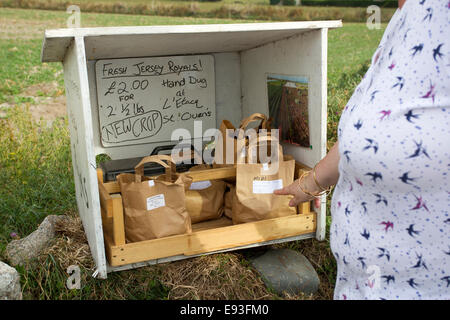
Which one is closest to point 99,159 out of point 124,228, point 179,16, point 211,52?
point 211,52

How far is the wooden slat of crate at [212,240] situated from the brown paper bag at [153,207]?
0.21 feet

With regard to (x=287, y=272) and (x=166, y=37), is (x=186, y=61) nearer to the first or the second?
(x=166, y=37)

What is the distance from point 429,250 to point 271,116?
205 cm

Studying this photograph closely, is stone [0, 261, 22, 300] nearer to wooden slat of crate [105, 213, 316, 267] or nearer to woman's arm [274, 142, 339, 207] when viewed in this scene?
wooden slat of crate [105, 213, 316, 267]

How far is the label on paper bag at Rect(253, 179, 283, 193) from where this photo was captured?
249cm

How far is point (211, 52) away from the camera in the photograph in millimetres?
3420

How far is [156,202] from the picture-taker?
90.7 inches

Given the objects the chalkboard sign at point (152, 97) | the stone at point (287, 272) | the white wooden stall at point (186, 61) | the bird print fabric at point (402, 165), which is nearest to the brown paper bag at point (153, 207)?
the white wooden stall at point (186, 61)

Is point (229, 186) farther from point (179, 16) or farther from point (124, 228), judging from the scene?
point (179, 16)

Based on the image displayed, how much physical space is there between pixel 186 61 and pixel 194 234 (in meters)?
1.54

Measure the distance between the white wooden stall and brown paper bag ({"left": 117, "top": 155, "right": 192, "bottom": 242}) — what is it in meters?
0.16

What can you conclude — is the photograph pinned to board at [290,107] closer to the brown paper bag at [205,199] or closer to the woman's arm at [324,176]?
the brown paper bag at [205,199]

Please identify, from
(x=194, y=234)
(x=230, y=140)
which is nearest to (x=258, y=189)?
(x=230, y=140)

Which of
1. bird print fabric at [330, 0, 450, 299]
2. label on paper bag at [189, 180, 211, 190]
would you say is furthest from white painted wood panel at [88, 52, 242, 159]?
bird print fabric at [330, 0, 450, 299]
